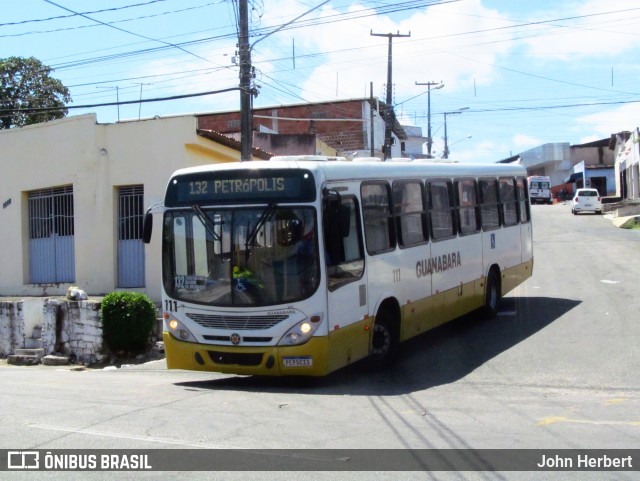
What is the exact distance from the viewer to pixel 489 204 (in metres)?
16.6

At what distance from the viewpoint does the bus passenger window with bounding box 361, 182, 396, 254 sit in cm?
1166

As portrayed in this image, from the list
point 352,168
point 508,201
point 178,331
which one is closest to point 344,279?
point 352,168

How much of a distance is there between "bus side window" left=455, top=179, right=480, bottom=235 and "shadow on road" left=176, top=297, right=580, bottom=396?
1.99m

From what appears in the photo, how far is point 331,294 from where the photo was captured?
415 inches

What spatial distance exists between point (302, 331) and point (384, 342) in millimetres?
2209

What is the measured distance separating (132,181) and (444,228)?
448 inches

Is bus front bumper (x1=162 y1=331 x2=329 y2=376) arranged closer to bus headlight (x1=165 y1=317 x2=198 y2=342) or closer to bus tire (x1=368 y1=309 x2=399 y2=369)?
bus headlight (x1=165 y1=317 x2=198 y2=342)

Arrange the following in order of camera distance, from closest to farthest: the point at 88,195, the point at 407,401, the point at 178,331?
1. the point at 407,401
2. the point at 178,331
3. the point at 88,195

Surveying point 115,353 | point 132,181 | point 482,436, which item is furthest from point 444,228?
point 132,181

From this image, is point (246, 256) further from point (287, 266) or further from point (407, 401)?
point (407, 401)

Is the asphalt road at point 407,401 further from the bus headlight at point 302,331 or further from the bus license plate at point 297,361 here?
the bus headlight at point 302,331

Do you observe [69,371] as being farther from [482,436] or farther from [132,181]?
[482,436]

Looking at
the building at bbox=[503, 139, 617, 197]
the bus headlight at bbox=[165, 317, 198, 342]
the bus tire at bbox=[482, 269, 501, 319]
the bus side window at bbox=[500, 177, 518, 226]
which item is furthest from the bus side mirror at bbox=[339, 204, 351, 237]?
the building at bbox=[503, 139, 617, 197]

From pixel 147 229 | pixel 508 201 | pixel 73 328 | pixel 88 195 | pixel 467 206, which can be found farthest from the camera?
pixel 88 195
